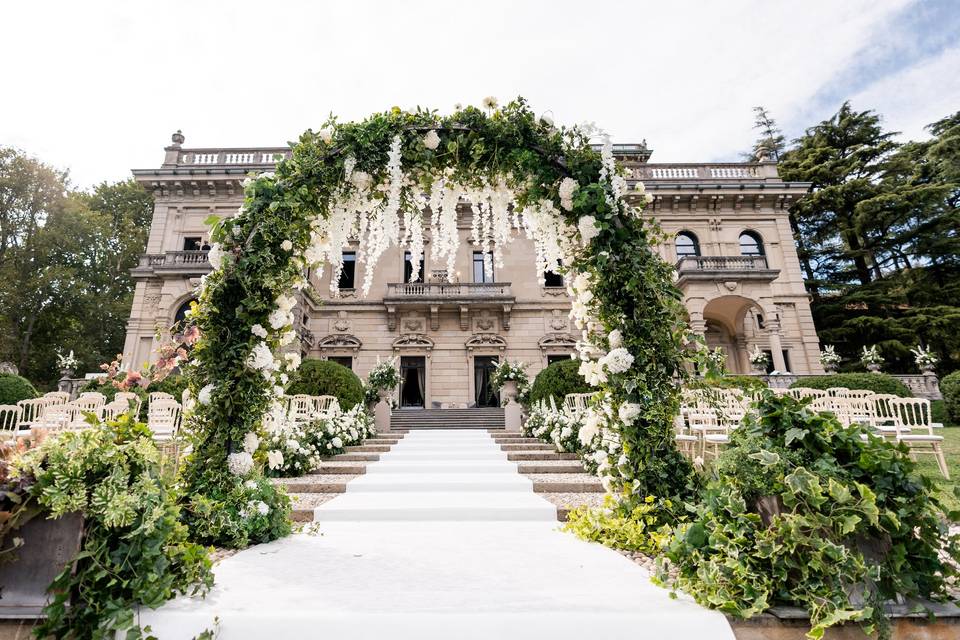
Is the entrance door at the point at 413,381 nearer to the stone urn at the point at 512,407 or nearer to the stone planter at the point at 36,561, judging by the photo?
the stone urn at the point at 512,407

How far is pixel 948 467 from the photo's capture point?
19.0 ft

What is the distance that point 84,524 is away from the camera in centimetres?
187

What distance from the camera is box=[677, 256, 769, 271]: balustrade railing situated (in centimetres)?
1566

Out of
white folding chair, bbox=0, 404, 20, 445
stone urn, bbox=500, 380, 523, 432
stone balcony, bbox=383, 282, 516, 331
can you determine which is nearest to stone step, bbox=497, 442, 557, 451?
stone urn, bbox=500, 380, 523, 432

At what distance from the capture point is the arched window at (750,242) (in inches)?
722

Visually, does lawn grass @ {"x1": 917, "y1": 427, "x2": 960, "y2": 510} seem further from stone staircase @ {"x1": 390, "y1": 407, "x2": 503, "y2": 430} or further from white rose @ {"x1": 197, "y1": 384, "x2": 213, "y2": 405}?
stone staircase @ {"x1": 390, "y1": 407, "x2": 503, "y2": 430}

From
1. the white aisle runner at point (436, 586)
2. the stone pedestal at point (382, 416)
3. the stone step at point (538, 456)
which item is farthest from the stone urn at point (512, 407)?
the white aisle runner at point (436, 586)

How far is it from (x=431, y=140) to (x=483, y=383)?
13977mm

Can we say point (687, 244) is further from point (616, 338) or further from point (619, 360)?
point (619, 360)

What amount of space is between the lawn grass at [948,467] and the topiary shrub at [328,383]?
29.7ft

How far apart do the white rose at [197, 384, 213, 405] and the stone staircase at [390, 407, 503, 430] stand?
959cm

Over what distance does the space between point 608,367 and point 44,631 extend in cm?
335

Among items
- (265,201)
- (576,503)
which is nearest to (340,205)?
(265,201)

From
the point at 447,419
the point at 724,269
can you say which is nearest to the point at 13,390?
the point at 447,419
